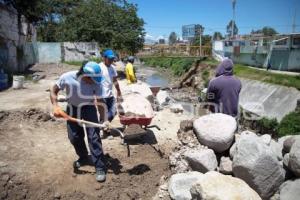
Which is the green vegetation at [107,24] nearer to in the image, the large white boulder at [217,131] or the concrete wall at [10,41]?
the concrete wall at [10,41]

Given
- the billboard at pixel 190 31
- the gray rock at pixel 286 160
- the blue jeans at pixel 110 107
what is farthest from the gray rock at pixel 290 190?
the billboard at pixel 190 31

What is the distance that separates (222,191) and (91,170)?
2.31 metres

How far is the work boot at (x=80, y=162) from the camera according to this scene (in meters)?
5.15

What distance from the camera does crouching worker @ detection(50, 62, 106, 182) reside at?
4574mm

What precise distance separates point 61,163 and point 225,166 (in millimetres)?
2716

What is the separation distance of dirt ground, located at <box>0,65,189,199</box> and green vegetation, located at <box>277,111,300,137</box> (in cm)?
393

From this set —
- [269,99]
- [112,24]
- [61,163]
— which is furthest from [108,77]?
[112,24]

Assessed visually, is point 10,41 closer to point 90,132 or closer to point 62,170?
point 62,170

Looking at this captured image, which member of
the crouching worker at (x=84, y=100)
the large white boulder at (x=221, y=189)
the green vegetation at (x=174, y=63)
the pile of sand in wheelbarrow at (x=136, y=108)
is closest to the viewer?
the large white boulder at (x=221, y=189)

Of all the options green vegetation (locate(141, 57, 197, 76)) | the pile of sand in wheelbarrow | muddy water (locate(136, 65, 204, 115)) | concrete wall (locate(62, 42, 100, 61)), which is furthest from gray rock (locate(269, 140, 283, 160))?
green vegetation (locate(141, 57, 197, 76))

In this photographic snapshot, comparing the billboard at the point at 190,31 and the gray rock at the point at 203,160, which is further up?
the billboard at the point at 190,31

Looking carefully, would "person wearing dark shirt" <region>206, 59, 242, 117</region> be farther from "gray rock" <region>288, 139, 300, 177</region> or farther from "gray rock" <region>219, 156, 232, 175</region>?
"gray rock" <region>288, 139, 300, 177</region>

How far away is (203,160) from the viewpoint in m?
4.79

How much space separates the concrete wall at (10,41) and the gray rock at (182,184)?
1359 cm
